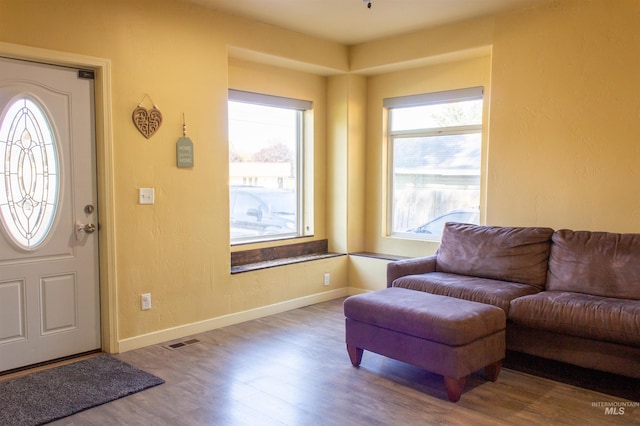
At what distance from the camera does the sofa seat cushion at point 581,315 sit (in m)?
2.83

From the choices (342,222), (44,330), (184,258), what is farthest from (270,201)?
(44,330)

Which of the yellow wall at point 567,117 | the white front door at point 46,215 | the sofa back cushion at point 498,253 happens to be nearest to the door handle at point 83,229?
the white front door at point 46,215

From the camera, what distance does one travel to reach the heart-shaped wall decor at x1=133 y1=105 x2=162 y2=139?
3.66 m

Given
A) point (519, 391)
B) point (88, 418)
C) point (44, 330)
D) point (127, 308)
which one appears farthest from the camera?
point (127, 308)

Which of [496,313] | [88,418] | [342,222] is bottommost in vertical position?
[88,418]

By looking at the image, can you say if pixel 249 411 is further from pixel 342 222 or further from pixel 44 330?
pixel 342 222

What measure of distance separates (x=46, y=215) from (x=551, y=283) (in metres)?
3.46

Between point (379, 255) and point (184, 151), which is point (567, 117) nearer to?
point (379, 255)

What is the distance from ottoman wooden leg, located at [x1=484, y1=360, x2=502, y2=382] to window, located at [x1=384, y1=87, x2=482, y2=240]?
1903mm

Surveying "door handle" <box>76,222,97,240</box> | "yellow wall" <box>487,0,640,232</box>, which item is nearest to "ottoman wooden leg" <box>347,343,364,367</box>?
"yellow wall" <box>487,0,640,232</box>

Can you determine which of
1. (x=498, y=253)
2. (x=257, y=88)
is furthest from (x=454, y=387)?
(x=257, y=88)

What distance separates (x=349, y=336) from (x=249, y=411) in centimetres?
90

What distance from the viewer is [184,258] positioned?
403cm

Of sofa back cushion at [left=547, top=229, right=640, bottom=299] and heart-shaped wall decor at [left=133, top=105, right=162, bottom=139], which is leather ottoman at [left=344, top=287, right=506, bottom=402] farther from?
heart-shaped wall decor at [left=133, top=105, right=162, bottom=139]
